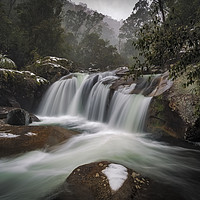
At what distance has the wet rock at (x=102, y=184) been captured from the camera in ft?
6.75

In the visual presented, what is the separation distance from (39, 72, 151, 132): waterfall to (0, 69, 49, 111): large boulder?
2.57ft

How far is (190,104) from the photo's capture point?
494cm

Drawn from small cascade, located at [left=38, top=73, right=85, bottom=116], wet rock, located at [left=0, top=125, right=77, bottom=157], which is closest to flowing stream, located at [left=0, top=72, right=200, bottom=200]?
wet rock, located at [left=0, top=125, right=77, bottom=157]

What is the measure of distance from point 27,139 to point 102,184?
282 centimetres

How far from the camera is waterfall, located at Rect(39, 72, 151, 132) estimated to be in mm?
7122

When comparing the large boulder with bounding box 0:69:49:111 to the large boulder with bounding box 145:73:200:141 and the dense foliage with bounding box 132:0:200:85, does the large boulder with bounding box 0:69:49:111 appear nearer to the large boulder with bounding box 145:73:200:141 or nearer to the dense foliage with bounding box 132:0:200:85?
the large boulder with bounding box 145:73:200:141

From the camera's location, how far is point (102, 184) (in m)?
2.17

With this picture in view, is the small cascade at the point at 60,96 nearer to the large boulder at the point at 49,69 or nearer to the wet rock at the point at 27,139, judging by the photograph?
the large boulder at the point at 49,69

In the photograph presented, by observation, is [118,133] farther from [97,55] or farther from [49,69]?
[97,55]

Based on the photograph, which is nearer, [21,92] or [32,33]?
[21,92]

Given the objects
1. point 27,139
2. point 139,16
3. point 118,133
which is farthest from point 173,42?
point 139,16

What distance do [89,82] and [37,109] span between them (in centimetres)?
455

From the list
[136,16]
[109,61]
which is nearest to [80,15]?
[136,16]

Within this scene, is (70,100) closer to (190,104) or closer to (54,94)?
(54,94)
